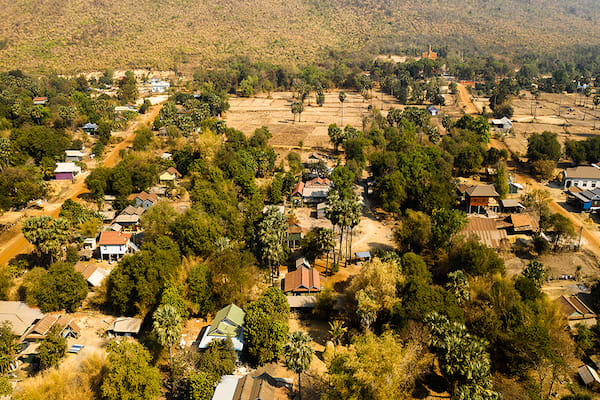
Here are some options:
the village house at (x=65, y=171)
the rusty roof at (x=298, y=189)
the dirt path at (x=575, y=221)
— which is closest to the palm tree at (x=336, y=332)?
the rusty roof at (x=298, y=189)

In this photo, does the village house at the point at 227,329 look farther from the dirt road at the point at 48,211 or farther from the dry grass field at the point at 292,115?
the dry grass field at the point at 292,115

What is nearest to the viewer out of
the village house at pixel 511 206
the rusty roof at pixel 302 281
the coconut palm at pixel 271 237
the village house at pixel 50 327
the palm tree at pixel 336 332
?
the village house at pixel 50 327

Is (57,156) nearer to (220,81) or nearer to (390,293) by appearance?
(390,293)

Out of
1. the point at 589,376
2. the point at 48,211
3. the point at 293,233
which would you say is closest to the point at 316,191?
the point at 293,233

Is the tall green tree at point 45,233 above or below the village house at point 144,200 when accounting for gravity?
above

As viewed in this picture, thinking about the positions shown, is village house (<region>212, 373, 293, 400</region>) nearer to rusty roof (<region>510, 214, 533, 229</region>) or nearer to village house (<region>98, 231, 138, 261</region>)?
village house (<region>98, 231, 138, 261</region>)

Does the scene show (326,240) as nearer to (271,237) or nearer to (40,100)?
(271,237)
